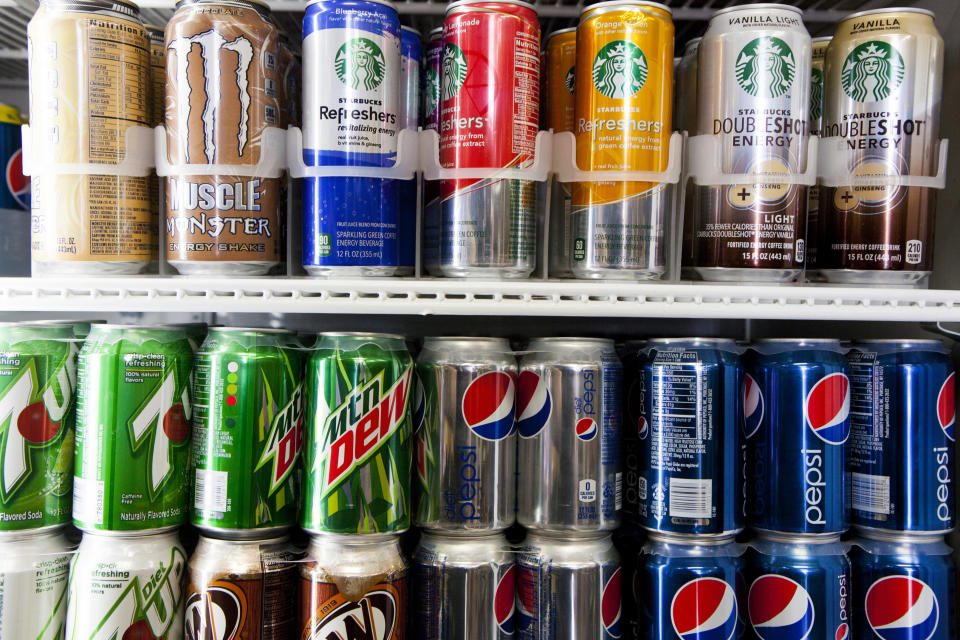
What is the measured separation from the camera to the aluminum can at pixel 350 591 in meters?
0.87

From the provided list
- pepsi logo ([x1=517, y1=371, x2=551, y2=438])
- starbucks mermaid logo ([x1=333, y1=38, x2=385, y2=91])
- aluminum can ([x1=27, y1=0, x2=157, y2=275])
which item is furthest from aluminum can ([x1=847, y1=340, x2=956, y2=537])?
aluminum can ([x1=27, y1=0, x2=157, y2=275])

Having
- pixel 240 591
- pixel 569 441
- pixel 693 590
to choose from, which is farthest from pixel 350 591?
pixel 693 590

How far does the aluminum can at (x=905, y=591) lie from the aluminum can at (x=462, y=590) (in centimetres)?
50

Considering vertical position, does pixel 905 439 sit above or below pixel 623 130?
below

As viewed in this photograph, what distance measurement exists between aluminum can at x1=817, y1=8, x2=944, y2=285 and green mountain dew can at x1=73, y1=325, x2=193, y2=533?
3.13 feet

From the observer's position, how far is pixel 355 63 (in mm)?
873

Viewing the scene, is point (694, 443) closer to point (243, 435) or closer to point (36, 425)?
point (243, 435)

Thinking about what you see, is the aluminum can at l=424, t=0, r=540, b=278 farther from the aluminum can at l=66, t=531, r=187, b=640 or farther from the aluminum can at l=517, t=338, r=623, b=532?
the aluminum can at l=66, t=531, r=187, b=640

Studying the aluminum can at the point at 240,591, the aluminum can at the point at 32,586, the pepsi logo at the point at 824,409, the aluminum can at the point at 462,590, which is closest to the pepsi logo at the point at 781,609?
the pepsi logo at the point at 824,409

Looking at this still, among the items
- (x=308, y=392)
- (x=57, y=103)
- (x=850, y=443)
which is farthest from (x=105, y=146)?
(x=850, y=443)

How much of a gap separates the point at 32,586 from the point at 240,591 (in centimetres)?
27

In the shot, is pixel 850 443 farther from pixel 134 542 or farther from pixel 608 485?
pixel 134 542

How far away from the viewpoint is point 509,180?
899 millimetres

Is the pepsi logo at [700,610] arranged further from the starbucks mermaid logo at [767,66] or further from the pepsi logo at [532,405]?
the starbucks mermaid logo at [767,66]
